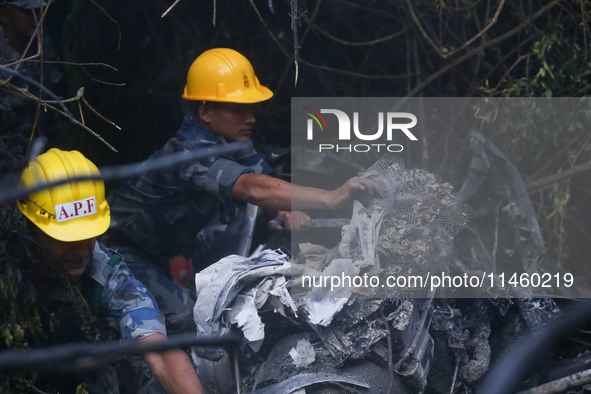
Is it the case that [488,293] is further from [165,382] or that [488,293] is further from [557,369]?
[165,382]

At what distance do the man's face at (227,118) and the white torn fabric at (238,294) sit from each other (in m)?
0.77

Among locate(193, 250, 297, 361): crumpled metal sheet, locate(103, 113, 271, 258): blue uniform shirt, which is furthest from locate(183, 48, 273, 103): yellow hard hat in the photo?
locate(193, 250, 297, 361): crumpled metal sheet

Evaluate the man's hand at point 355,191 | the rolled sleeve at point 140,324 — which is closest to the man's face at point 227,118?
the man's hand at point 355,191

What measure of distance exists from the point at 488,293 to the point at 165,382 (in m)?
1.43

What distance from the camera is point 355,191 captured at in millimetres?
2141

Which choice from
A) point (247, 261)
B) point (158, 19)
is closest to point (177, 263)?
point (247, 261)

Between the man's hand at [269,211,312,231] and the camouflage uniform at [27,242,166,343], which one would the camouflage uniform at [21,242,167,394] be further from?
the man's hand at [269,211,312,231]

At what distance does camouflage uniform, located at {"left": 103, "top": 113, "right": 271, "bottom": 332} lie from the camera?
231 cm

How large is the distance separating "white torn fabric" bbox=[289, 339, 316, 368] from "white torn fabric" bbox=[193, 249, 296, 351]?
143mm

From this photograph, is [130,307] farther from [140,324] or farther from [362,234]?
[362,234]

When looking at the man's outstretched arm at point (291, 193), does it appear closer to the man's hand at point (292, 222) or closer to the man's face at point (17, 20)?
the man's hand at point (292, 222)

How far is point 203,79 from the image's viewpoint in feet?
8.07

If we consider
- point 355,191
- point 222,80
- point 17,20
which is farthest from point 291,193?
point 17,20

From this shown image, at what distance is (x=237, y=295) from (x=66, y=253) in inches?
27.2
